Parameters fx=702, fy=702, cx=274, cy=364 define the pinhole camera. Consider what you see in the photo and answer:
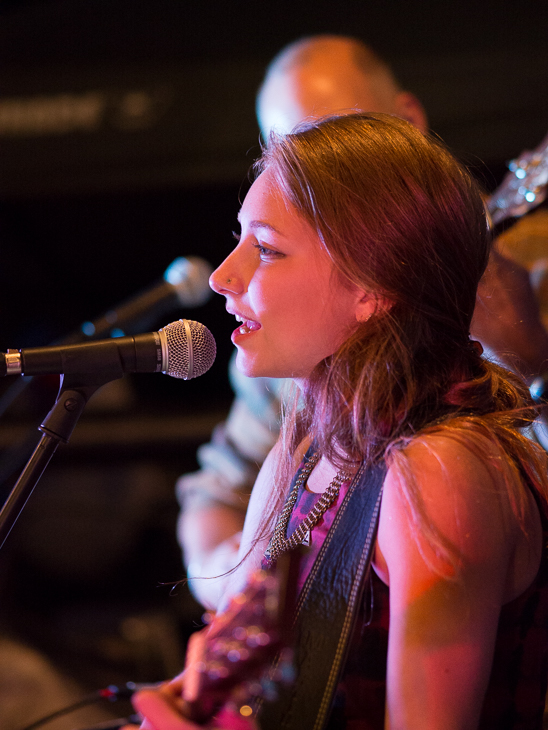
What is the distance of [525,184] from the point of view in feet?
6.73

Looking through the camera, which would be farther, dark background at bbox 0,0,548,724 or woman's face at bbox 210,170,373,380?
dark background at bbox 0,0,548,724

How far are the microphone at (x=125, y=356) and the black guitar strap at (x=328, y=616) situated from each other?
0.37m

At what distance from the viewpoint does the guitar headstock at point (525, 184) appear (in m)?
2.04

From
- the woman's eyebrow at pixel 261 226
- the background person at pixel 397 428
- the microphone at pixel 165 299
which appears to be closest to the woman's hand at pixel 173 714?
the background person at pixel 397 428

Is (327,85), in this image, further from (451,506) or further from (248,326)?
(451,506)

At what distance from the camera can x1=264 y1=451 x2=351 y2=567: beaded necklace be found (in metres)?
1.32

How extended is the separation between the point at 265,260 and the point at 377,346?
272 millimetres

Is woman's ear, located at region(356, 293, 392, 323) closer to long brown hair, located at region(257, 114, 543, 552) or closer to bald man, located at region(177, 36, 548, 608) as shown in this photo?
long brown hair, located at region(257, 114, 543, 552)

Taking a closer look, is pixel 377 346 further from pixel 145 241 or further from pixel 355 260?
pixel 145 241

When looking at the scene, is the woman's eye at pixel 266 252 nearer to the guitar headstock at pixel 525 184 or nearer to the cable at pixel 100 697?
the cable at pixel 100 697

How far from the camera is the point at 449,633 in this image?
3.31 ft

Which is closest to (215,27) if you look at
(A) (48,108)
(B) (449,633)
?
(A) (48,108)

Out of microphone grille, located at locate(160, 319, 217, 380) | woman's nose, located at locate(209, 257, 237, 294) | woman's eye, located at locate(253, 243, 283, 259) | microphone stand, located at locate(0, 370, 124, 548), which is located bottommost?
microphone stand, located at locate(0, 370, 124, 548)

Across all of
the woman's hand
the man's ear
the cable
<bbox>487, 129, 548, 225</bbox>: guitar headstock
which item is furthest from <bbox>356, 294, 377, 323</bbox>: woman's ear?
the man's ear
